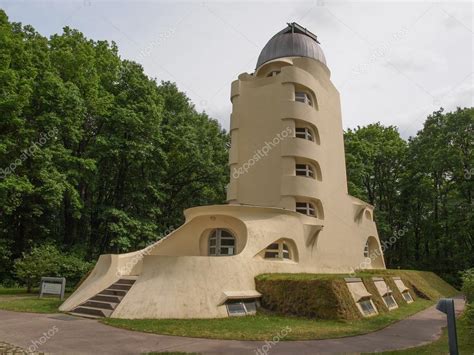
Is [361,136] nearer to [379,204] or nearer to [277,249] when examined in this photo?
[379,204]

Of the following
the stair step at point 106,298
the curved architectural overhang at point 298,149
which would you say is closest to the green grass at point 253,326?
the stair step at point 106,298

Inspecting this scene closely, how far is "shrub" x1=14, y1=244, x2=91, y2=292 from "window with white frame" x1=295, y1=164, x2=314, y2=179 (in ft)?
49.4

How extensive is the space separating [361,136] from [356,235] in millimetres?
21940

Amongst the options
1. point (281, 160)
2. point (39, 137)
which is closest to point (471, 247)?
point (281, 160)

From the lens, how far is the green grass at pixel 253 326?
10.4 meters

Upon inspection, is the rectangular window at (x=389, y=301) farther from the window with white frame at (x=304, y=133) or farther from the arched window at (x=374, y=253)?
the arched window at (x=374, y=253)

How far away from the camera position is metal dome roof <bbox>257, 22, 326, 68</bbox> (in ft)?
86.5

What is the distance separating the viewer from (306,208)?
72.7ft

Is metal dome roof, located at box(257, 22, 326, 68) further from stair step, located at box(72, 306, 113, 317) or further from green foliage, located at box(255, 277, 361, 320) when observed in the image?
stair step, located at box(72, 306, 113, 317)

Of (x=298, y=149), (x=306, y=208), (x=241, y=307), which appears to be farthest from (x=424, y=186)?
(x=241, y=307)

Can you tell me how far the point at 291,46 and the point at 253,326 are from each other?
2056cm

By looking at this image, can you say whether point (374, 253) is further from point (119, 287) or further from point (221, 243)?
point (119, 287)

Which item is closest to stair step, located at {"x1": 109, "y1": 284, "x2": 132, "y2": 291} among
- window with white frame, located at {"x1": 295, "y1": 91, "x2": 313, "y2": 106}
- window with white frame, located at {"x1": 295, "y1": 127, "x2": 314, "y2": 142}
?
window with white frame, located at {"x1": 295, "y1": 127, "x2": 314, "y2": 142}

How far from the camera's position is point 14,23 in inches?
1065
